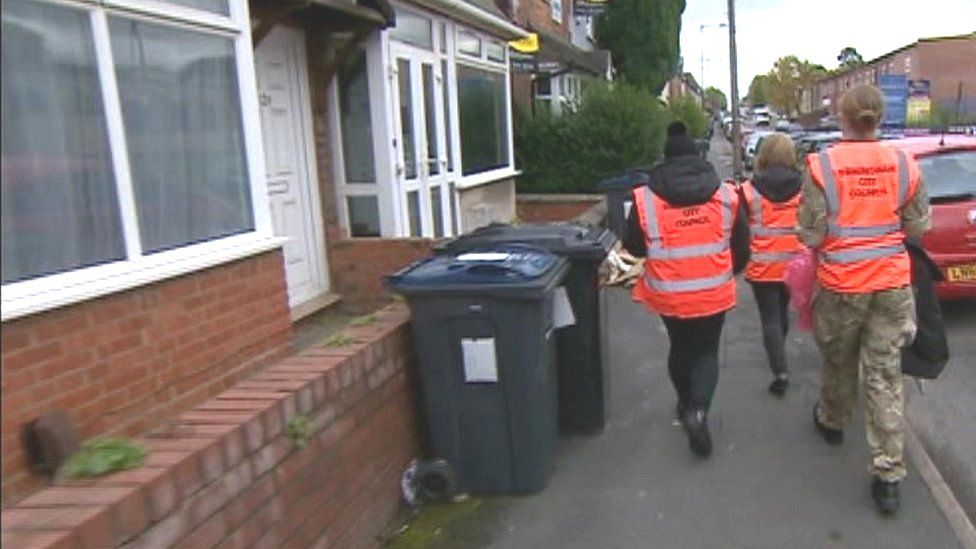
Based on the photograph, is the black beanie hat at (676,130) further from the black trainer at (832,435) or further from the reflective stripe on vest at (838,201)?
the black trainer at (832,435)

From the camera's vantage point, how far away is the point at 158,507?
7.04 ft

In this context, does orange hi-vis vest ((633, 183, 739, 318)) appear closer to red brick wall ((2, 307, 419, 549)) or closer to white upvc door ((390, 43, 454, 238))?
red brick wall ((2, 307, 419, 549))

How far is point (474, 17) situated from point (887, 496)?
6.79m

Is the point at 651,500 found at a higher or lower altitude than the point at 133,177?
lower

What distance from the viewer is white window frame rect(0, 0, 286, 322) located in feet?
9.87

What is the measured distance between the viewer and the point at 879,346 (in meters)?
3.63

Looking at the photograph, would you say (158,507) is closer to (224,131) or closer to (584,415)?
(224,131)

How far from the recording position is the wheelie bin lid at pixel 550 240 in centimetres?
423

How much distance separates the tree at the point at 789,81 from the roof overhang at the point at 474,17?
96.8 meters

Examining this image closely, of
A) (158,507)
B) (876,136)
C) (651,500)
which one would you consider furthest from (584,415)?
(158,507)

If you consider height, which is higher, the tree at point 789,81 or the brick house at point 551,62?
the tree at point 789,81

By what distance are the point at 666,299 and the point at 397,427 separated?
1.55 m

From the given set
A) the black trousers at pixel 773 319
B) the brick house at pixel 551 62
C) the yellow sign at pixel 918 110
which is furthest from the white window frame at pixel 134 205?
the yellow sign at pixel 918 110

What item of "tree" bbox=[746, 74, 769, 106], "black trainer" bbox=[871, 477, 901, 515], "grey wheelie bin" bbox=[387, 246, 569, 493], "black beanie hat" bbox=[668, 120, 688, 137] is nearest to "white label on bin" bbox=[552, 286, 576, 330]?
"grey wheelie bin" bbox=[387, 246, 569, 493]
